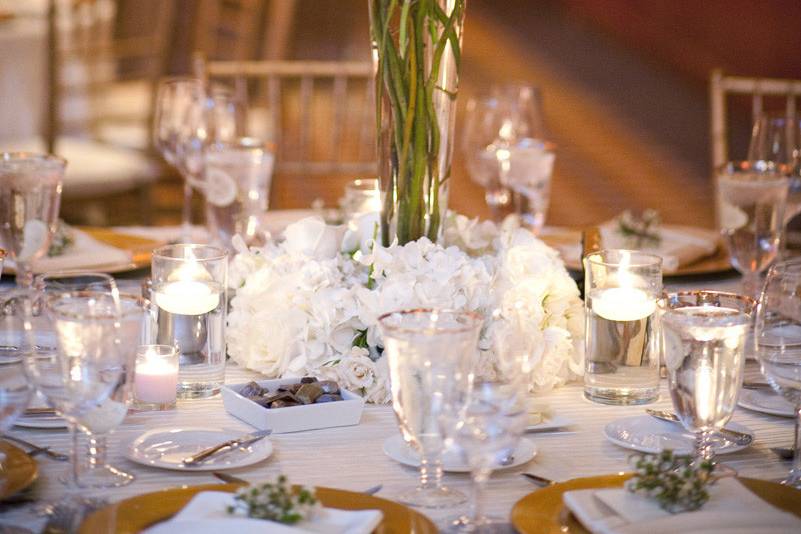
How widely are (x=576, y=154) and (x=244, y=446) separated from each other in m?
5.46

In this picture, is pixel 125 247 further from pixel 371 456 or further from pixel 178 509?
pixel 178 509

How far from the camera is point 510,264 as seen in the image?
1.60 m

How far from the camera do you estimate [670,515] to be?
3.47ft

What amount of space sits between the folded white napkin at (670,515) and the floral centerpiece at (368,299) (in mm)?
359

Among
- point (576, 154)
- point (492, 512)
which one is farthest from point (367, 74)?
point (576, 154)

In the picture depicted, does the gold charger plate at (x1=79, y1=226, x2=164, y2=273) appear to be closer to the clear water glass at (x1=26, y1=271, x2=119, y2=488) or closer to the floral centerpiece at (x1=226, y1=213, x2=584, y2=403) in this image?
the floral centerpiece at (x1=226, y1=213, x2=584, y2=403)

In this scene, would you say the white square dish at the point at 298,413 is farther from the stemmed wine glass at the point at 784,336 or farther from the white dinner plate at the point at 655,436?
the stemmed wine glass at the point at 784,336

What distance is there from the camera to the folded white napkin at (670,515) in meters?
1.04

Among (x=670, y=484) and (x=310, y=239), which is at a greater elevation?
(x=310, y=239)

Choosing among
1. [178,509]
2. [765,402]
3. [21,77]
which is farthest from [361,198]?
[21,77]

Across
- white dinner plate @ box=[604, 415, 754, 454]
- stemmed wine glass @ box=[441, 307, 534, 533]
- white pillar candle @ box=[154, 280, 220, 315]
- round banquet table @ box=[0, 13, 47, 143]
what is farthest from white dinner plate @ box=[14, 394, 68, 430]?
round banquet table @ box=[0, 13, 47, 143]

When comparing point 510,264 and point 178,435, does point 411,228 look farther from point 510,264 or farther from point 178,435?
point 178,435

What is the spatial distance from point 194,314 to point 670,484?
695mm

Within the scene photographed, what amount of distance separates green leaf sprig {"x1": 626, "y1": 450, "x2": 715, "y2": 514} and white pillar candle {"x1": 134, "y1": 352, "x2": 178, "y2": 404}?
601mm
